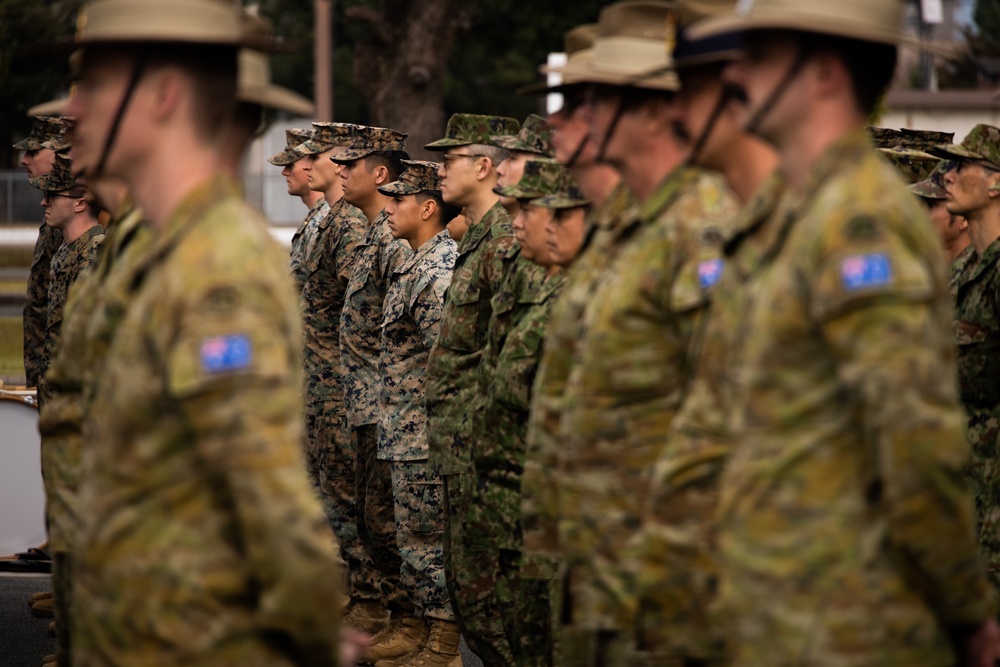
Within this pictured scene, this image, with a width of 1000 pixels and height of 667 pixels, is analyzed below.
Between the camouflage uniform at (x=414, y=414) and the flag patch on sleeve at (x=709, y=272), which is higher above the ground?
the flag patch on sleeve at (x=709, y=272)

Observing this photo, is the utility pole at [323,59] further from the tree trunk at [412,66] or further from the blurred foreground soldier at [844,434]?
the blurred foreground soldier at [844,434]

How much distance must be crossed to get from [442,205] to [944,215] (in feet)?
8.83

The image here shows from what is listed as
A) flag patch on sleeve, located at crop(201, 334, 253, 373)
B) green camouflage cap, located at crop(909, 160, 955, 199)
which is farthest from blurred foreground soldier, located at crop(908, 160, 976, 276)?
flag patch on sleeve, located at crop(201, 334, 253, 373)

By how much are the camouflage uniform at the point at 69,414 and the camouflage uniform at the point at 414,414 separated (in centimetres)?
385

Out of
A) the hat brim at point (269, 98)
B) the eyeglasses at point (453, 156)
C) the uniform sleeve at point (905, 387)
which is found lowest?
the uniform sleeve at point (905, 387)

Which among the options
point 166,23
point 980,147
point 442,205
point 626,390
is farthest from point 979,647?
point 442,205

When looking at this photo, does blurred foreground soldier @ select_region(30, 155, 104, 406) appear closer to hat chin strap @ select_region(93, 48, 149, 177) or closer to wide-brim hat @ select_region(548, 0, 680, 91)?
wide-brim hat @ select_region(548, 0, 680, 91)

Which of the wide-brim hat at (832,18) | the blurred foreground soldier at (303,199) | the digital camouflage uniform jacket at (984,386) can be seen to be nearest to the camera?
the wide-brim hat at (832,18)

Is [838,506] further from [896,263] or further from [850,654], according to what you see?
[896,263]

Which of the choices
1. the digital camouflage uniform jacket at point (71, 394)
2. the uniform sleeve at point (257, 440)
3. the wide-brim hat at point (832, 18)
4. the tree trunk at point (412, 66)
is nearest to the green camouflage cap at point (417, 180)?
the digital camouflage uniform jacket at point (71, 394)

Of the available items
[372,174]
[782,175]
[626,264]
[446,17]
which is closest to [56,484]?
[626,264]

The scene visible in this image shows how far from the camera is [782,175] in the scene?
3389 mm

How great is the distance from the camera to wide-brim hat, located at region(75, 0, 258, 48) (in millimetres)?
3254

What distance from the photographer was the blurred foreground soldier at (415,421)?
857 centimetres
